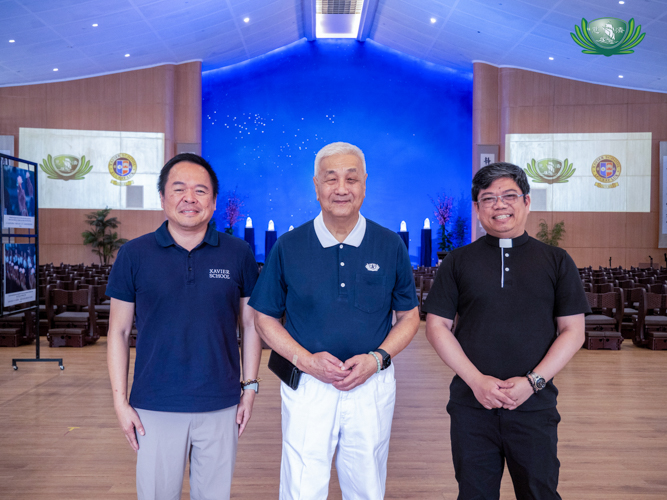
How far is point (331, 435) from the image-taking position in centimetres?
162

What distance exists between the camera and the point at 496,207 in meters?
1.70

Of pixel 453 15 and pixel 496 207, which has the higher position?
pixel 453 15

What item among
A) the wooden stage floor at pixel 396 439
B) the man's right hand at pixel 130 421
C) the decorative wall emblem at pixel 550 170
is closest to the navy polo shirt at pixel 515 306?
the man's right hand at pixel 130 421

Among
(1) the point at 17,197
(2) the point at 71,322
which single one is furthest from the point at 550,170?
(1) the point at 17,197

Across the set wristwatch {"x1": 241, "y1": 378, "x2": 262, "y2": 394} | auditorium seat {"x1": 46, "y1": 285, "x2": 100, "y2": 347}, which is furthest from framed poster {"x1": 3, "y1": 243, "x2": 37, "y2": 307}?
wristwatch {"x1": 241, "y1": 378, "x2": 262, "y2": 394}

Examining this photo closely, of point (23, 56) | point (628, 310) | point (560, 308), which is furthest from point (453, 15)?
point (560, 308)

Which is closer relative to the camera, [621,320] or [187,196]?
[187,196]

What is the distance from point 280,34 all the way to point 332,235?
1567 centimetres

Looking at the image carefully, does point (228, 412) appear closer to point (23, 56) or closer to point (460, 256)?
point (460, 256)

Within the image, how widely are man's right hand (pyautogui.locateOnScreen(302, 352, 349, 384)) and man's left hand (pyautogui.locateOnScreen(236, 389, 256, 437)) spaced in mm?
261

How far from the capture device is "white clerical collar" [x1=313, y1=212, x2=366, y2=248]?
164 centimetres

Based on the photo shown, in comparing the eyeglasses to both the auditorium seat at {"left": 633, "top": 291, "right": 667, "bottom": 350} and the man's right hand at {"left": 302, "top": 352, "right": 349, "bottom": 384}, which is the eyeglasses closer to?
the man's right hand at {"left": 302, "top": 352, "right": 349, "bottom": 384}

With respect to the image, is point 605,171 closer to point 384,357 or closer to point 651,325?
point 651,325

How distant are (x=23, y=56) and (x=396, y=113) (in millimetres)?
10660
